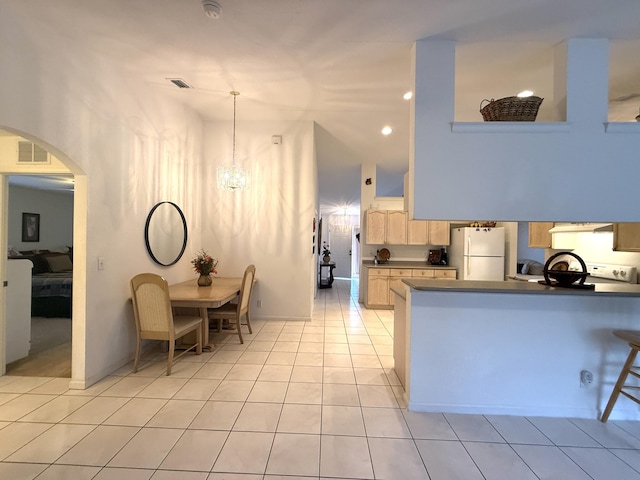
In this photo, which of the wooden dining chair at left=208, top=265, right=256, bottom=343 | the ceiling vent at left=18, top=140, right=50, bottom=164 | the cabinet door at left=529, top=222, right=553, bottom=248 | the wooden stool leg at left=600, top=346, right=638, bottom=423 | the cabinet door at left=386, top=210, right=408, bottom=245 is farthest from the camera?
the cabinet door at left=386, top=210, right=408, bottom=245

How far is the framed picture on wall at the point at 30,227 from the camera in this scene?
6.61 meters

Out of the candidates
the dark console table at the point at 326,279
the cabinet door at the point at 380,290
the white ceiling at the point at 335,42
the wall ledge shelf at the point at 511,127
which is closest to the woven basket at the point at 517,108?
the wall ledge shelf at the point at 511,127

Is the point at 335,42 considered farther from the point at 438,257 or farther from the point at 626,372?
the point at 438,257

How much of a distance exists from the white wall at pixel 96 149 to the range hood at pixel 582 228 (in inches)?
203

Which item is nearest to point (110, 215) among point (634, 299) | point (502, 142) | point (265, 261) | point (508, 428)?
point (265, 261)

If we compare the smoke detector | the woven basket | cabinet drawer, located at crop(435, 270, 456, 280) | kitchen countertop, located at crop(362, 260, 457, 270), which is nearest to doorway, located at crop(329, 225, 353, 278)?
kitchen countertop, located at crop(362, 260, 457, 270)

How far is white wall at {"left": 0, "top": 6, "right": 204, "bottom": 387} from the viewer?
6.89ft

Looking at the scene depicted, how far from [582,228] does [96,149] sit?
536 centimetres

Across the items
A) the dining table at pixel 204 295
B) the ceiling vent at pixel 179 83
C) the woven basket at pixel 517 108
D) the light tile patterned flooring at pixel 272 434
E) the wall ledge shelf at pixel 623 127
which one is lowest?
the light tile patterned flooring at pixel 272 434

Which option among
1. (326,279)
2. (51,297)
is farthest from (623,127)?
(51,297)

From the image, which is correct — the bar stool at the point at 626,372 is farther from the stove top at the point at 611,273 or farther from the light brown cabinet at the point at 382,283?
the light brown cabinet at the point at 382,283

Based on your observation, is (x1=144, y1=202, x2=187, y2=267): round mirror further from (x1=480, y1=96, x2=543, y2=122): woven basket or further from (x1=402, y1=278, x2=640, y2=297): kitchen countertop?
(x1=480, y1=96, x2=543, y2=122): woven basket

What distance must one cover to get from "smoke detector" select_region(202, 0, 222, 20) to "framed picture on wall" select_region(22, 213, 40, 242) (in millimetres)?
7524

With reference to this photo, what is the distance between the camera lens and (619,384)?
6.93 ft
